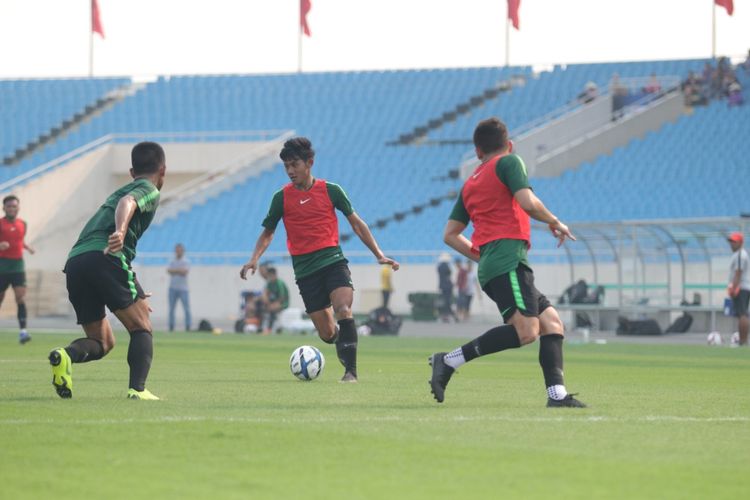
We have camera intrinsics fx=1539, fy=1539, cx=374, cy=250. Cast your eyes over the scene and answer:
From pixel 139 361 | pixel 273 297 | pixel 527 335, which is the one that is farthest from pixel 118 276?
pixel 273 297

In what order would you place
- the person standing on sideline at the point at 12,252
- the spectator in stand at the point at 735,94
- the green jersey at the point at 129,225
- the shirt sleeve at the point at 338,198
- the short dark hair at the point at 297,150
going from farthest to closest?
the spectator in stand at the point at 735,94 < the person standing on sideline at the point at 12,252 < the shirt sleeve at the point at 338,198 < the short dark hair at the point at 297,150 < the green jersey at the point at 129,225

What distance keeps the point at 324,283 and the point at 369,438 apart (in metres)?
6.23

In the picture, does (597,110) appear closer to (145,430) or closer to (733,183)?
(733,183)

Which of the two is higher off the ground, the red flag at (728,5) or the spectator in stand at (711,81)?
the red flag at (728,5)

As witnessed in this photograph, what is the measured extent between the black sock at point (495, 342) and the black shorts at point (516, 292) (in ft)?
0.35

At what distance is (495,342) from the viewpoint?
1097cm

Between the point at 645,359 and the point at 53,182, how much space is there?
34822mm

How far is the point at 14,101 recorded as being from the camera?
61.3m

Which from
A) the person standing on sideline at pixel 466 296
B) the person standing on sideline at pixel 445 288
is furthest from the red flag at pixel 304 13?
the person standing on sideline at pixel 445 288

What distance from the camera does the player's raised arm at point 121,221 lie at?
10703 mm

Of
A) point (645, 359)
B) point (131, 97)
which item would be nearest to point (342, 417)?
point (645, 359)

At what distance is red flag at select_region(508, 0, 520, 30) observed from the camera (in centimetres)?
5859

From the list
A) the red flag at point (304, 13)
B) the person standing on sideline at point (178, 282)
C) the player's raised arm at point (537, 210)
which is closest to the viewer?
the player's raised arm at point (537, 210)

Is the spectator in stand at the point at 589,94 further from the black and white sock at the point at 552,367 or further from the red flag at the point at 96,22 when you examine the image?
the black and white sock at the point at 552,367
